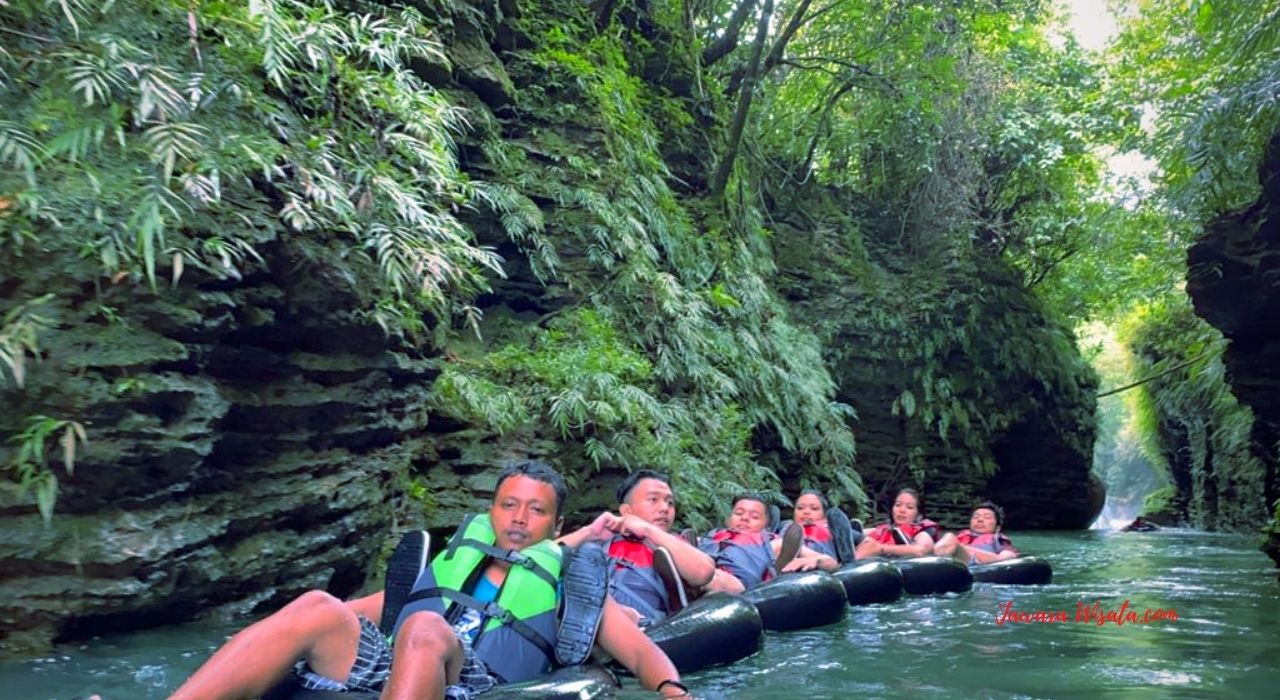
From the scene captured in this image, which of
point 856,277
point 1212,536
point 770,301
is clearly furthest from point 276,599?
point 1212,536

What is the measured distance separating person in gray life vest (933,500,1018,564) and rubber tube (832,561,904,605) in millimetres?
1622

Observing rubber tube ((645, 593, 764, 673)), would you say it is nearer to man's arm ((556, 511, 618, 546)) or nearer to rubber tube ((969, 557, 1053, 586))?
man's arm ((556, 511, 618, 546))

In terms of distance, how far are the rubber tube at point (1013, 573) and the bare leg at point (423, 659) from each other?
284 inches

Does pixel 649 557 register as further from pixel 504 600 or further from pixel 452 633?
pixel 452 633

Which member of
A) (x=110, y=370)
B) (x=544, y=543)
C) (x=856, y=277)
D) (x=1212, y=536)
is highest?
(x=856, y=277)

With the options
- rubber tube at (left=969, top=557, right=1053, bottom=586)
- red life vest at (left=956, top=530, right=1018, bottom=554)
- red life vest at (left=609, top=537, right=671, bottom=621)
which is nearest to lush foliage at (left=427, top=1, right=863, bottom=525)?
red life vest at (left=956, top=530, right=1018, bottom=554)

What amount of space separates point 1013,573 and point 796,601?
4041 millimetres

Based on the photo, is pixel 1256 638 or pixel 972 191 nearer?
pixel 1256 638

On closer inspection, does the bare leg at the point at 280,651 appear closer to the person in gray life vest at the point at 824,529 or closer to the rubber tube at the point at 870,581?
the rubber tube at the point at 870,581

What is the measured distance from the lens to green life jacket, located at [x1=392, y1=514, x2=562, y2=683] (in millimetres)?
3205

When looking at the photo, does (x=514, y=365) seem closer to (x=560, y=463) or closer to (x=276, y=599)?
(x=560, y=463)

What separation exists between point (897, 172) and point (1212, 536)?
9.02 meters

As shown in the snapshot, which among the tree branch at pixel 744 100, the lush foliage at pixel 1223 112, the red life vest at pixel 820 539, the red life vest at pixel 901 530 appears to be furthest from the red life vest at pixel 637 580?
the tree branch at pixel 744 100

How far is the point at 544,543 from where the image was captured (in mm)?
3416
